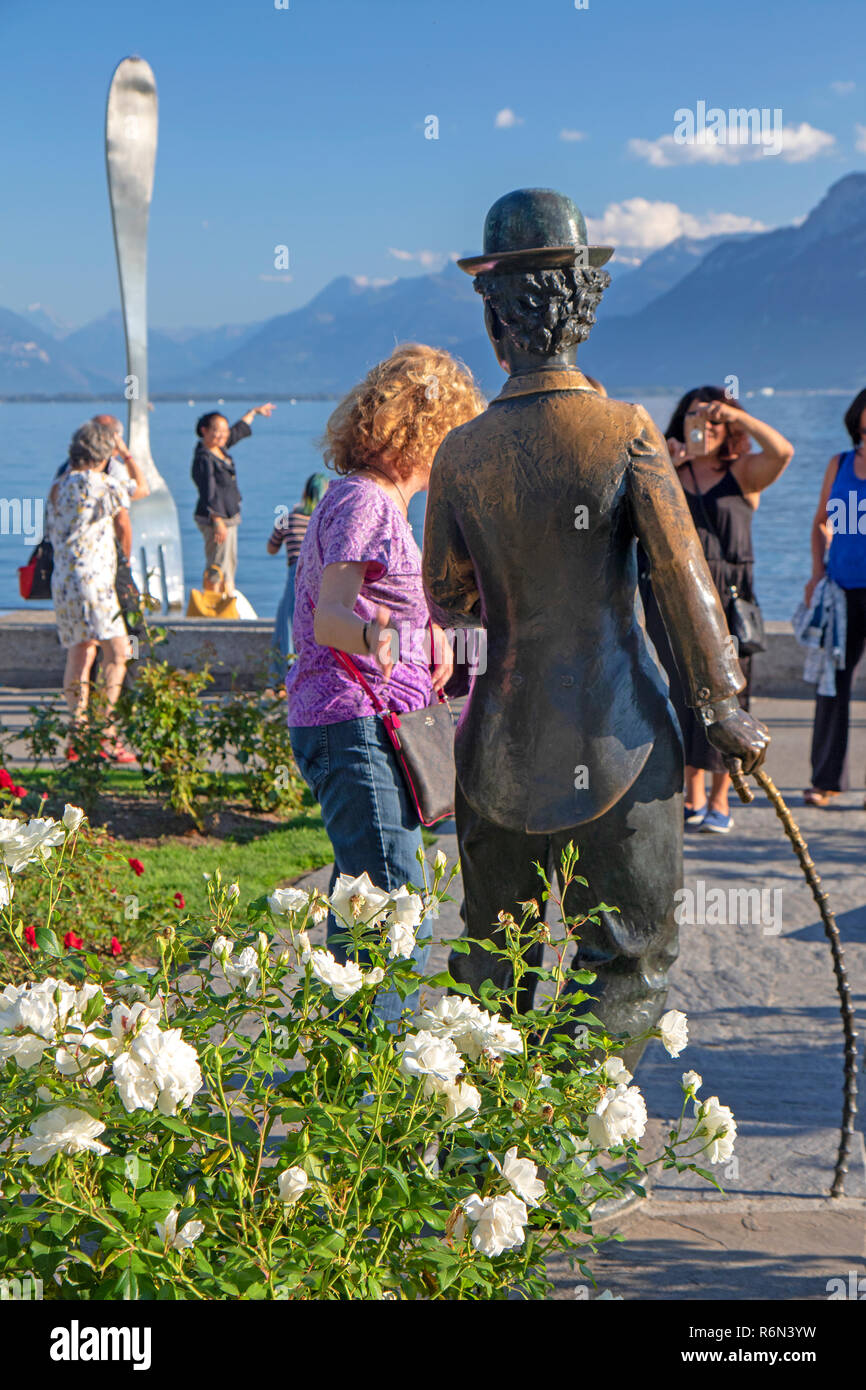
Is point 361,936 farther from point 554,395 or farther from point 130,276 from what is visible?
point 130,276

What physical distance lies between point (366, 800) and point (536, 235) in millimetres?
1260

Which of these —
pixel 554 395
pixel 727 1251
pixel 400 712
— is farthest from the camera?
pixel 400 712

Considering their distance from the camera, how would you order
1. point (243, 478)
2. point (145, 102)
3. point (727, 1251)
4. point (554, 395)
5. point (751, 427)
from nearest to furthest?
1. point (554, 395)
2. point (727, 1251)
3. point (751, 427)
4. point (145, 102)
5. point (243, 478)

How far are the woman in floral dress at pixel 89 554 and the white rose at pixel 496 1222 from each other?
5.87 metres

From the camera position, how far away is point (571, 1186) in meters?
1.89

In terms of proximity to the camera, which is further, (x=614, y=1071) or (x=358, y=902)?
(x=614, y=1071)

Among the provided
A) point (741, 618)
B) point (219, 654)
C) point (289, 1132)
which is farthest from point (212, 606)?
point (289, 1132)

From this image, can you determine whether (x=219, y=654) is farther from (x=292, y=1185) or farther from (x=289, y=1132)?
(x=292, y=1185)

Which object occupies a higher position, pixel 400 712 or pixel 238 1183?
pixel 400 712

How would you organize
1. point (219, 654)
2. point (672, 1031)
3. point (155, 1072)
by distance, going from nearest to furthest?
point (155, 1072), point (672, 1031), point (219, 654)

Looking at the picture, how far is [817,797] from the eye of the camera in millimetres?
6531

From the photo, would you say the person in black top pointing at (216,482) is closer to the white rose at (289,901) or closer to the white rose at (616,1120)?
the white rose at (289,901)
